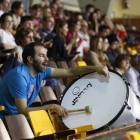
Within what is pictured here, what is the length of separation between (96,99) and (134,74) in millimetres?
1600

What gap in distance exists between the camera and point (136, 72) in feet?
11.5

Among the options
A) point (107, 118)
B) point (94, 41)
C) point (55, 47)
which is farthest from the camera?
point (94, 41)

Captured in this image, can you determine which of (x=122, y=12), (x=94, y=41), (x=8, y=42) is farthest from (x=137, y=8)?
(x=8, y=42)

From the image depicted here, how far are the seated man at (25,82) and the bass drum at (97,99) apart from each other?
69 millimetres

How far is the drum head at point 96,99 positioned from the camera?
6.10 ft

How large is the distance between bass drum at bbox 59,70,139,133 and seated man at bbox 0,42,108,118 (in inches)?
2.7

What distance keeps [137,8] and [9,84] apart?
10723 millimetres

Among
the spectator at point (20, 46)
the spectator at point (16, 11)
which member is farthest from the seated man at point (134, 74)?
the spectator at point (16, 11)

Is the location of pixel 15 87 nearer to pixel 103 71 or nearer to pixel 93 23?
pixel 103 71

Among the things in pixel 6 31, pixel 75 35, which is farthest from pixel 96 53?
pixel 6 31

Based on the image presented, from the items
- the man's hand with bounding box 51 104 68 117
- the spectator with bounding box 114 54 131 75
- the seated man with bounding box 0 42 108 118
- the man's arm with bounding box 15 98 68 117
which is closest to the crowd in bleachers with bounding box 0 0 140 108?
the spectator with bounding box 114 54 131 75

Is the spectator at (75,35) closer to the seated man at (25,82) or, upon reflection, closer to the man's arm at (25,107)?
the seated man at (25,82)

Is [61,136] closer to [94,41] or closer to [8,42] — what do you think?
[8,42]

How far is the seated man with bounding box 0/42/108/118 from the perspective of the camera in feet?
6.49
